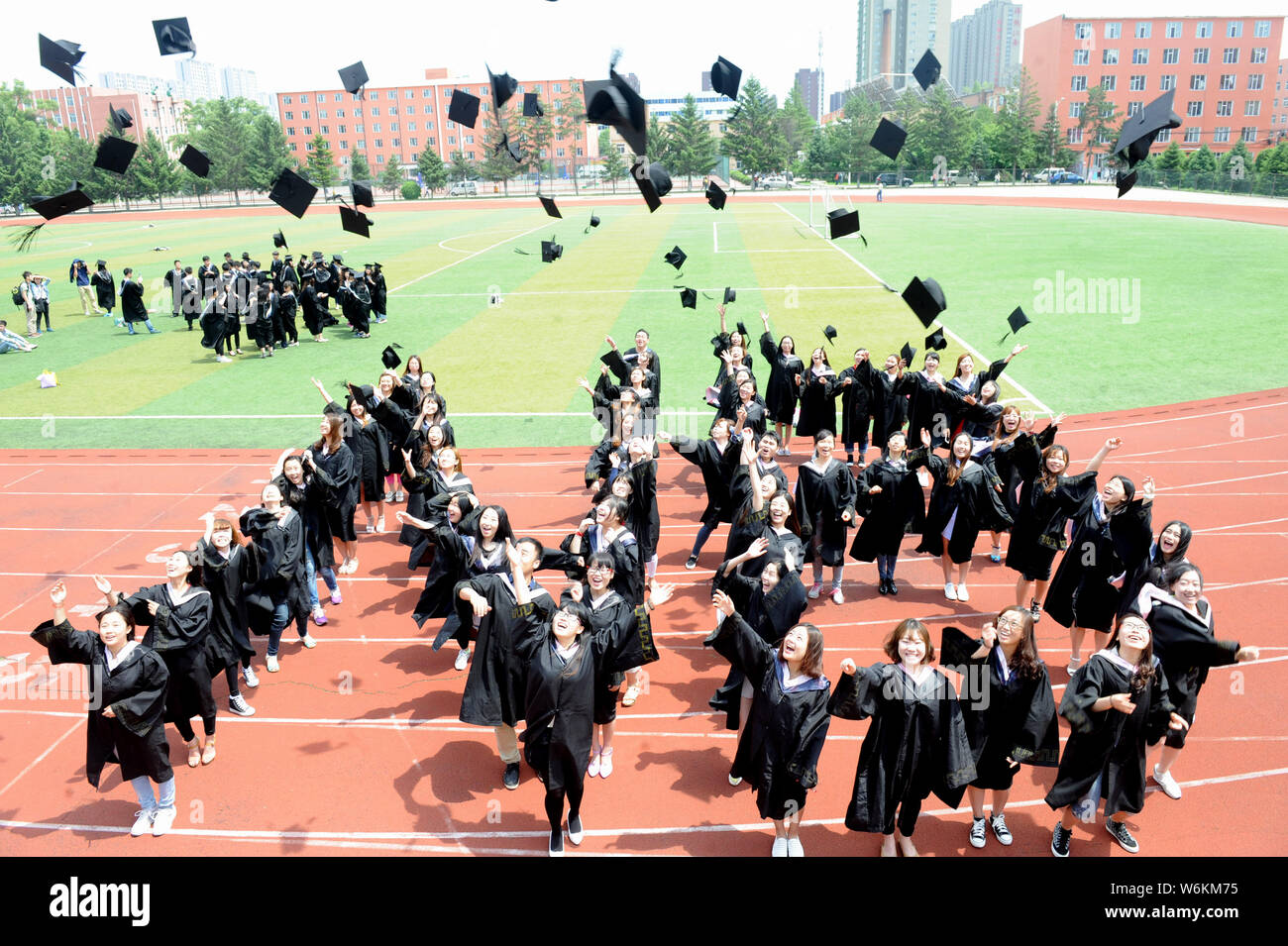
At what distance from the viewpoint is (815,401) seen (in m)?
11.5

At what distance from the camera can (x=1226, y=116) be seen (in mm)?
80438

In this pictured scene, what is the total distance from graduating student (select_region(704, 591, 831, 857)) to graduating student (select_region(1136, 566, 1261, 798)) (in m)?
2.18

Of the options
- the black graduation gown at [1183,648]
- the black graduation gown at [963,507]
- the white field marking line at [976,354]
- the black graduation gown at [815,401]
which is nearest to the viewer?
the black graduation gown at [1183,648]

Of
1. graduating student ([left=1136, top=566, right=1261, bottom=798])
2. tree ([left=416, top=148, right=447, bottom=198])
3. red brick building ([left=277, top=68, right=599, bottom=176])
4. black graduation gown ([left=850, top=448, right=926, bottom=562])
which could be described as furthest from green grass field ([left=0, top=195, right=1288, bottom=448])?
red brick building ([left=277, top=68, right=599, bottom=176])

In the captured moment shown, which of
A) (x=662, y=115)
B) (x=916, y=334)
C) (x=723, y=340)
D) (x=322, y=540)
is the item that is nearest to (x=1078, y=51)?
(x=662, y=115)

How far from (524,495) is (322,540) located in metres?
3.29

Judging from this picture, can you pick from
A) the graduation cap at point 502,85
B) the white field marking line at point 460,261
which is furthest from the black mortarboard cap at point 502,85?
the white field marking line at point 460,261

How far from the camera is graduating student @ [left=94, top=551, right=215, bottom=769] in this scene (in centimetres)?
568

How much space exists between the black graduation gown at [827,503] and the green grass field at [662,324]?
18.7ft

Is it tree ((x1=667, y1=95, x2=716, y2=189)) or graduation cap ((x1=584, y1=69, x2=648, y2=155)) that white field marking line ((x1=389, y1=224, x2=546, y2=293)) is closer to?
graduation cap ((x1=584, y1=69, x2=648, y2=155))

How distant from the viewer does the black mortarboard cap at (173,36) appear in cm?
994

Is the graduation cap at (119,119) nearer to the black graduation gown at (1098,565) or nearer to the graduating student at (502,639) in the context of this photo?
the graduating student at (502,639)

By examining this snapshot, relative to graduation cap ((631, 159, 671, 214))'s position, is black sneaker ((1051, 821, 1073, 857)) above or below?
below
